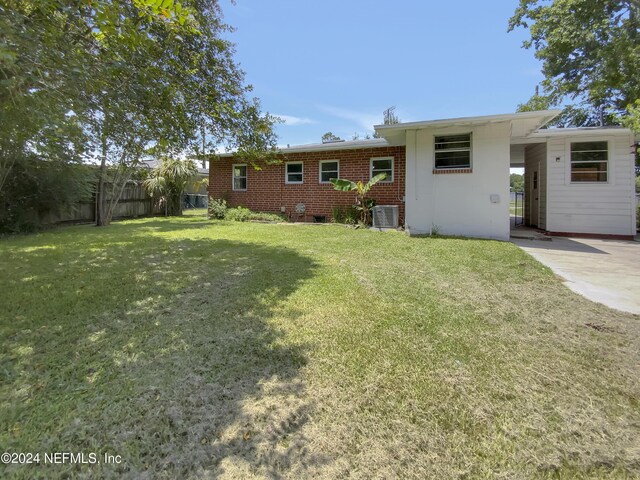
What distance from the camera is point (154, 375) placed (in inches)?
98.6

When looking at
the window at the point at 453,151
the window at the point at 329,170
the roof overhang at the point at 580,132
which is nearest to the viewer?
the window at the point at 453,151

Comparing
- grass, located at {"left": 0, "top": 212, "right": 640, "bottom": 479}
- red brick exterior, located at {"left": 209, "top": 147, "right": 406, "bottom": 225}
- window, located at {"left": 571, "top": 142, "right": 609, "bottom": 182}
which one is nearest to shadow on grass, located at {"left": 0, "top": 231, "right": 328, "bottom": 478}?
grass, located at {"left": 0, "top": 212, "right": 640, "bottom": 479}

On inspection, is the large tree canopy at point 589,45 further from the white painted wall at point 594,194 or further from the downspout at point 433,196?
the downspout at point 433,196

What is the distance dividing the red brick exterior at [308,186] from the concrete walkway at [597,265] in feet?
15.8

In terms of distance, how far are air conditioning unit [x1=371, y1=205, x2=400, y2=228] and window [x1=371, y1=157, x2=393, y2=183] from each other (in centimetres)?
182

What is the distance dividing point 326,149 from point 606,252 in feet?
30.5

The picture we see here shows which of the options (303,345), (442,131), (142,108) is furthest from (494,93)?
(303,345)

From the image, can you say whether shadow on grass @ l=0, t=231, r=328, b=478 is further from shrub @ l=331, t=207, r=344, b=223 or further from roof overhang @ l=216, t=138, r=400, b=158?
roof overhang @ l=216, t=138, r=400, b=158

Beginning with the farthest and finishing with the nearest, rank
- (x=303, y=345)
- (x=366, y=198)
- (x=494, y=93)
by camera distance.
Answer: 1. (x=494, y=93)
2. (x=366, y=198)
3. (x=303, y=345)

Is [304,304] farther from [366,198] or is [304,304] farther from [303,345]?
[366,198]

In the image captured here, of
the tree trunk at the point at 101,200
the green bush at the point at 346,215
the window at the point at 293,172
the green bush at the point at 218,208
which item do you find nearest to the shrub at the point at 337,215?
the green bush at the point at 346,215

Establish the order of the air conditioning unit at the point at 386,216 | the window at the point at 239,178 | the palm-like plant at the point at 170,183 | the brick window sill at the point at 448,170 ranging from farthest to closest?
the palm-like plant at the point at 170,183, the window at the point at 239,178, the air conditioning unit at the point at 386,216, the brick window sill at the point at 448,170

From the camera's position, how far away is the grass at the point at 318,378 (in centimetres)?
181

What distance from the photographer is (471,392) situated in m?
2.32
